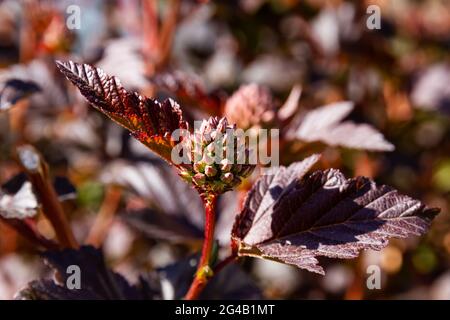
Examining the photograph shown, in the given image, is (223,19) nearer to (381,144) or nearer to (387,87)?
(387,87)

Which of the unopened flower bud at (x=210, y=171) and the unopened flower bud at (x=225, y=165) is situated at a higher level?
the unopened flower bud at (x=225, y=165)

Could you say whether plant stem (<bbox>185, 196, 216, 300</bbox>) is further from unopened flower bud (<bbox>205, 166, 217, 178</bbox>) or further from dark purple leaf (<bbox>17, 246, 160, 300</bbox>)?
dark purple leaf (<bbox>17, 246, 160, 300</bbox>)

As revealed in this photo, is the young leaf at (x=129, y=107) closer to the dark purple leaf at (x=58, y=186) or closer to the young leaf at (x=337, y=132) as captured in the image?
the dark purple leaf at (x=58, y=186)

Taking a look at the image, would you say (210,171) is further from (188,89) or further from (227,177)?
(188,89)

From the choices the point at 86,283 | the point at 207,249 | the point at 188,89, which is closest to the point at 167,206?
the point at 188,89

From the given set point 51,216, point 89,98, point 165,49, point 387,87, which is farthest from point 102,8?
point 89,98

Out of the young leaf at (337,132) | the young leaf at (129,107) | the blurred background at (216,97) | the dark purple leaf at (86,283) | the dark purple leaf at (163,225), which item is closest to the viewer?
the young leaf at (129,107)

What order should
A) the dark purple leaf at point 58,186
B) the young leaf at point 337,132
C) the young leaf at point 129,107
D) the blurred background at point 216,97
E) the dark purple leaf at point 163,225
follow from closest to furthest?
the young leaf at point 129,107 < the dark purple leaf at point 58,186 < the young leaf at point 337,132 < the dark purple leaf at point 163,225 < the blurred background at point 216,97

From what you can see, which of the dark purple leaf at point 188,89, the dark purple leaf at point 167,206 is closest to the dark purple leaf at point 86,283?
the dark purple leaf at point 167,206
